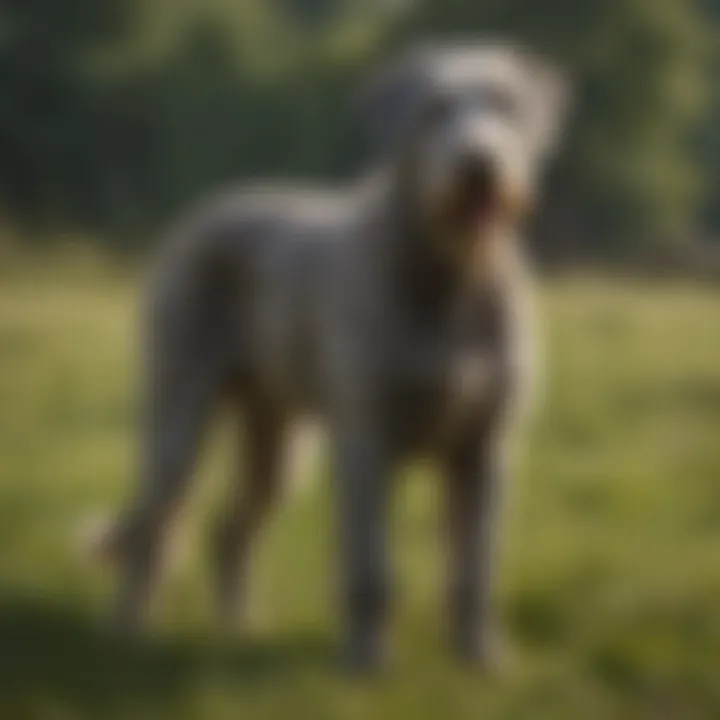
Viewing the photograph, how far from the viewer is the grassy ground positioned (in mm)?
1206

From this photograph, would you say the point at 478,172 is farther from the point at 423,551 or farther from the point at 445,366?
the point at 423,551

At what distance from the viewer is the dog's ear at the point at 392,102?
1162 millimetres

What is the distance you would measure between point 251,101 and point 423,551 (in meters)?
0.37

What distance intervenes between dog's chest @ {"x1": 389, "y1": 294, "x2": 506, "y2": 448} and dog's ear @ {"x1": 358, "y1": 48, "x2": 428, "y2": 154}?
133 millimetres

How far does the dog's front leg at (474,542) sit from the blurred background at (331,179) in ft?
0.06

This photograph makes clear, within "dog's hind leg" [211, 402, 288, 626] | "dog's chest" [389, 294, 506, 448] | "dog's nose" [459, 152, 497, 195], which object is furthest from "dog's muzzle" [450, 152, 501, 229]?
"dog's hind leg" [211, 402, 288, 626]

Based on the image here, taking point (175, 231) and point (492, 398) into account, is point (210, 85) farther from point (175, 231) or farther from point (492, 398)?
point (492, 398)

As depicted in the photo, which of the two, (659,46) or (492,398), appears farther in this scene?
(659,46)

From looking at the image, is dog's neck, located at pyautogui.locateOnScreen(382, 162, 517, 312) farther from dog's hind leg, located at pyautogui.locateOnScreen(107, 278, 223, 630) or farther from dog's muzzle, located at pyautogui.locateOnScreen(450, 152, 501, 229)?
dog's hind leg, located at pyautogui.locateOnScreen(107, 278, 223, 630)

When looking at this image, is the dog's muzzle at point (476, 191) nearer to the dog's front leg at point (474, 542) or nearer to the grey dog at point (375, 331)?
the grey dog at point (375, 331)

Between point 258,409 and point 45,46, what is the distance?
33 centimetres

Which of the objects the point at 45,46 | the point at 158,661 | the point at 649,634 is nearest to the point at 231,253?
the point at 45,46

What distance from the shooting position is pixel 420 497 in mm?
1323

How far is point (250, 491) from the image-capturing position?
1.29 m
